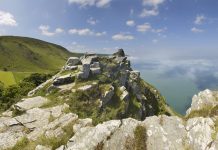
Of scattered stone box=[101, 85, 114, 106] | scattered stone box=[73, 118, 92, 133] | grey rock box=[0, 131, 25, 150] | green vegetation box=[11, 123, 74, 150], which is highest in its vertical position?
scattered stone box=[73, 118, 92, 133]

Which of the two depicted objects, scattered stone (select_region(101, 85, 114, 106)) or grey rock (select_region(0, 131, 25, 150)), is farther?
scattered stone (select_region(101, 85, 114, 106))

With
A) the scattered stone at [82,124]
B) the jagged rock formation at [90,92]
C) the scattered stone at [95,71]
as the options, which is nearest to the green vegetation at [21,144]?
the scattered stone at [82,124]

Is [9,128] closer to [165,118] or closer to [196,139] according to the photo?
[165,118]

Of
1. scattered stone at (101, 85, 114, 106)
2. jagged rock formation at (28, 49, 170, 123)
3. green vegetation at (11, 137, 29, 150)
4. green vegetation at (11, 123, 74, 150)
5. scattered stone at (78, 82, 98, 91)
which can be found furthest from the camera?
scattered stone at (101, 85, 114, 106)

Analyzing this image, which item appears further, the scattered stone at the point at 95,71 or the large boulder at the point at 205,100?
the scattered stone at the point at 95,71

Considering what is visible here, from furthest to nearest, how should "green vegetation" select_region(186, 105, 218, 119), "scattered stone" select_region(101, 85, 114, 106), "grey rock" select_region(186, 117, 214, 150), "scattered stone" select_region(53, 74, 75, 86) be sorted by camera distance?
"scattered stone" select_region(101, 85, 114, 106)
"scattered stone" select_region(53, 74, 75, 86)
"green vegetation" select_region(186, 105, 218, 119)
"grey rock" select_region(186, 117, 214, 150)

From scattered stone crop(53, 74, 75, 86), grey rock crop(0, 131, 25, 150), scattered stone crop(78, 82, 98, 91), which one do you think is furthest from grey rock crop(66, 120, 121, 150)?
scattered stone crop(53, 74, 75, 86)

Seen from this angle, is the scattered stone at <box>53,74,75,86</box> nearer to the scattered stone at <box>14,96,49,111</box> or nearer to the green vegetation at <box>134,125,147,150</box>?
the scattered stone at <box>14,96,49,111</box>

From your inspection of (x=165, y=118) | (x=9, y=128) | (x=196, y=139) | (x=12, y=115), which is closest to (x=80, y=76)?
(x=12, y=115)

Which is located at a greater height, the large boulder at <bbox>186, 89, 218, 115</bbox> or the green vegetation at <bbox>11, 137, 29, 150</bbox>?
the large boulder at <bbox>186, 89, 218, 115</bbox>

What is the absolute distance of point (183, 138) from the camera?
66.3 feet

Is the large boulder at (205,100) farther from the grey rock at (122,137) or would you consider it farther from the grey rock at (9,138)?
the grey rock at (9,138)

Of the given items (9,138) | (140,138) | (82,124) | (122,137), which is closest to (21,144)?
(9,138)

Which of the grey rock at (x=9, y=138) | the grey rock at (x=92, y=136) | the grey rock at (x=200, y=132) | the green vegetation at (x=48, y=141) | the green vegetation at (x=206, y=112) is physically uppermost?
the green vegetation at (x=206, y=112)
